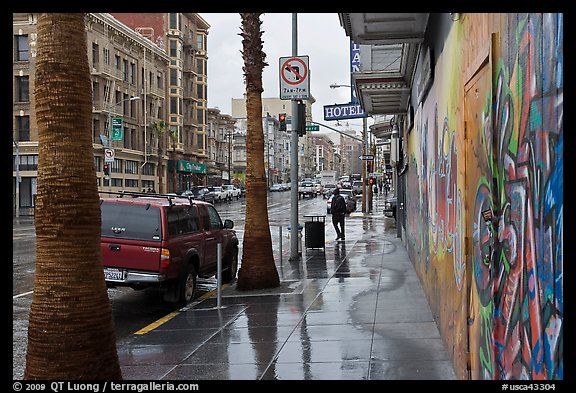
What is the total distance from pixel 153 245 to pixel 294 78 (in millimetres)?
7218

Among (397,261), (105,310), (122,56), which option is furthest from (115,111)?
(105,310)

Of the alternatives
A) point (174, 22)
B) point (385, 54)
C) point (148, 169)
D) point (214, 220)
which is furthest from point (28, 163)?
point (385, 54)

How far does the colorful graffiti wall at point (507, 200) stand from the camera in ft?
10.2

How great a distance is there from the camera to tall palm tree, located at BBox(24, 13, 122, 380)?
5.15 metres

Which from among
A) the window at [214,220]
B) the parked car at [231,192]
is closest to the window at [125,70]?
the parked car at [231,192]

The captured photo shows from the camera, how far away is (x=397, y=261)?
1661 centimetres

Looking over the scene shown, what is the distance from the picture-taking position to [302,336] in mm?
8523

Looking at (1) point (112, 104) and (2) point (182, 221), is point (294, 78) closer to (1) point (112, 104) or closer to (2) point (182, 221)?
(2) point (182, 221)

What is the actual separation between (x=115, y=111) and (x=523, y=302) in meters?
57.9

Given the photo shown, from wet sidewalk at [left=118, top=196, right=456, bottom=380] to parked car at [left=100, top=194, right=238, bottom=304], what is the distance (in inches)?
22.9

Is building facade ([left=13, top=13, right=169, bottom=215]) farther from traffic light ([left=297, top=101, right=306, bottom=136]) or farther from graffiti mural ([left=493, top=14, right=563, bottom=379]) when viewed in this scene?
graffiti mural ([left=493, top=14, right=563, bottom=379])

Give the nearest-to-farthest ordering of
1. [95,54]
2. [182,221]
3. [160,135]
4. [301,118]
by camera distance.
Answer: [182,221] → [301,118] → [95,54] → [160,135]

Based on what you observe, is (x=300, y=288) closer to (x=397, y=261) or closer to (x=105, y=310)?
(x=397, y=261)

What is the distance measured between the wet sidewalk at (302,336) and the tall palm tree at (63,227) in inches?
72.7
